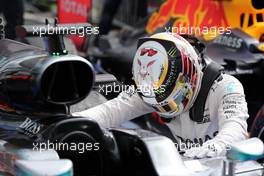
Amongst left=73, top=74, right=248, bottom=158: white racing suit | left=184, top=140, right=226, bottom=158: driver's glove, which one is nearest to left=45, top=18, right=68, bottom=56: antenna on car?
left=73, top=74, right=248, bottom=158: white racing suit

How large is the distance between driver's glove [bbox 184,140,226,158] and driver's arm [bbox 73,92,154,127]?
0.49 meters

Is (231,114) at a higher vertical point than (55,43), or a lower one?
lower

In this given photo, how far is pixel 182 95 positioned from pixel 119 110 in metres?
0.32

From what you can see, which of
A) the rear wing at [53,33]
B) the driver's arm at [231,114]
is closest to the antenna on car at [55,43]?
the rear wing at [53,33]

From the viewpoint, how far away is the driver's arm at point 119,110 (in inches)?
94.5

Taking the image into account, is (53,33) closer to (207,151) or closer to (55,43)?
(55,43)

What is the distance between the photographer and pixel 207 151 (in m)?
2.01

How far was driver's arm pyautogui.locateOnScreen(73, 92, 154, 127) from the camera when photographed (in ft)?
7.88

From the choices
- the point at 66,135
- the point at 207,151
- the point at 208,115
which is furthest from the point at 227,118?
the point at 66,135

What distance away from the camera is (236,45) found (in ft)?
11.6

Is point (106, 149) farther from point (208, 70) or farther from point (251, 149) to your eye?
point (208, 70)

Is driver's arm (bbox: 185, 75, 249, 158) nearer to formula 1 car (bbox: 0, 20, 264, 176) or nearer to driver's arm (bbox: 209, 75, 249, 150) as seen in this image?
driver's arm (bbox: 209, 75, 249, 150)

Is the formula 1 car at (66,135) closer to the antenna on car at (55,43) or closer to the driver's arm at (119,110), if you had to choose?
the antenna on car at (55,43)

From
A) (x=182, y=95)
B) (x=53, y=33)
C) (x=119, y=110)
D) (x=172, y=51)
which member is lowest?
(x=119, y=110)
